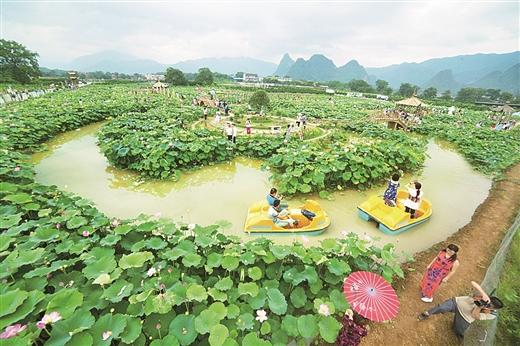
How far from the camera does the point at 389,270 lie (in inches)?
151

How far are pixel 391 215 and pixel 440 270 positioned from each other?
229 centimetres

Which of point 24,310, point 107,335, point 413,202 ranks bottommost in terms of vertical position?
point 413,202

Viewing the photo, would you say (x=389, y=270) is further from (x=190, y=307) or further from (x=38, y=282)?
(x=38, y=282)

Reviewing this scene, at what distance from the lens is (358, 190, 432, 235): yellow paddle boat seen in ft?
18.8

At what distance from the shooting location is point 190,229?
394cm

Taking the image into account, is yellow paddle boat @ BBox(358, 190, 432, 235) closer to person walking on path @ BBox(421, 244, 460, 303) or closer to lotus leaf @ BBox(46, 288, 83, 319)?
person walking on path @ BBox(421, 244, 460, 303)

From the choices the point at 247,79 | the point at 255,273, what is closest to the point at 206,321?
the point at 255,273

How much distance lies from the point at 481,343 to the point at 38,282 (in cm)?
562

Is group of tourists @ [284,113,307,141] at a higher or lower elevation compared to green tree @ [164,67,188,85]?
lower

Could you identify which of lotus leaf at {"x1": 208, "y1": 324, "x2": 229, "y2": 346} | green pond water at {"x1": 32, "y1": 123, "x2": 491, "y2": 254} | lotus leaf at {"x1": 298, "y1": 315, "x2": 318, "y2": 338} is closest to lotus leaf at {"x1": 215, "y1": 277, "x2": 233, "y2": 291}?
lotus leaf at {"x1": 208, "y1": 324, "x2": 229, "y2": 346}

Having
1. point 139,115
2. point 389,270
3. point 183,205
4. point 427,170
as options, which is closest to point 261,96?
point 139,115

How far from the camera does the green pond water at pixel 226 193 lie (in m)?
6.15

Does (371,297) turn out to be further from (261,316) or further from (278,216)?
(278,216)

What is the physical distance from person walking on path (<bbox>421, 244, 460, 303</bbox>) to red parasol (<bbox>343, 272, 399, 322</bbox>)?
4.06 ft
